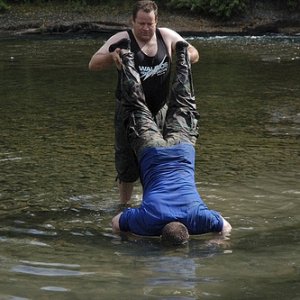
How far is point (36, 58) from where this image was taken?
21594 mm

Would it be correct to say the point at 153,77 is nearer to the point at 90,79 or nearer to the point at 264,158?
the point at 264,158

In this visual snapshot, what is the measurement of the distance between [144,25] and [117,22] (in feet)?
93.5

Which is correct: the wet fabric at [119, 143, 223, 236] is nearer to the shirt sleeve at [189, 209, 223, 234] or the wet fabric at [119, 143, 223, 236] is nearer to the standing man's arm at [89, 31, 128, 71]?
the shirt sleeve at [189, 209, 223, 234]

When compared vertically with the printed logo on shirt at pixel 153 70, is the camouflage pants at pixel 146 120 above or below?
below

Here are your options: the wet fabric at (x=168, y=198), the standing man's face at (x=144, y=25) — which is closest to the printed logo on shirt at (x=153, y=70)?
the standing man's face at (x=144, y=25)

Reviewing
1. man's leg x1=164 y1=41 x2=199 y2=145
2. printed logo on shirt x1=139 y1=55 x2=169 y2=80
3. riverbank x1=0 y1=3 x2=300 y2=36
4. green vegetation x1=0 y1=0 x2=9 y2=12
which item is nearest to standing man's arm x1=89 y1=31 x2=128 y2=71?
printed logo on shirt x1=139 y1=55 x2=169 y2=80

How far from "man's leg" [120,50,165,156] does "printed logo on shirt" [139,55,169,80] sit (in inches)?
4.2

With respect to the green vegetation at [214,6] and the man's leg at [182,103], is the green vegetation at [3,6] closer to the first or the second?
the green vegetation at [214,6]

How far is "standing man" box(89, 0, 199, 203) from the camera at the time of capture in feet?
20.3

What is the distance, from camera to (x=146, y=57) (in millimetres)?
6258

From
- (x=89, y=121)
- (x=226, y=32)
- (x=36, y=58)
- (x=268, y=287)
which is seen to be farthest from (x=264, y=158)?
(x=226, y=32)

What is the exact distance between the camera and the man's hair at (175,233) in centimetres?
527

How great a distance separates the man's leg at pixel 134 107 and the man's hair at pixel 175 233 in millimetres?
977

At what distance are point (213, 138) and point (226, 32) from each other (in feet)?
77.8
